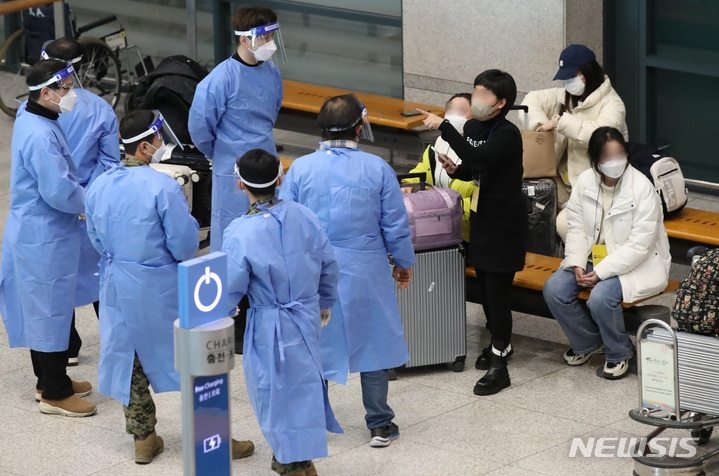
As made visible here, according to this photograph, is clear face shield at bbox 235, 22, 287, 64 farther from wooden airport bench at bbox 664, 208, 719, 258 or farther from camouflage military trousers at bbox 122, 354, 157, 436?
wooden airport bench at bbox 664, 208, 719, 258

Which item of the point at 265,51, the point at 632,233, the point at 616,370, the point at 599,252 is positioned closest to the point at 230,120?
the point at 265,51

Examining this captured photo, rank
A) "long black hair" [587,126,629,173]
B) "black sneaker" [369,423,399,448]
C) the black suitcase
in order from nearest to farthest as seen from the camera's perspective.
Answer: "black sneaker" [369,423,399,448]
"long black hair" [587,126,629,173]
the black suitcase

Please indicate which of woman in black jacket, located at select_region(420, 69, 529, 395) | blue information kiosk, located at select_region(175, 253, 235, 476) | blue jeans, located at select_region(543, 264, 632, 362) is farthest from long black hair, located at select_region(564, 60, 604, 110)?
blue information kiosk, located at select_region(175, 253, 235, 476)

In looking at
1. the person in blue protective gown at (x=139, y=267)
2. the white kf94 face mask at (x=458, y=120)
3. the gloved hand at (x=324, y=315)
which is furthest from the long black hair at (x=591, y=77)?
the person in blue protective gown at (x=139, y=267)

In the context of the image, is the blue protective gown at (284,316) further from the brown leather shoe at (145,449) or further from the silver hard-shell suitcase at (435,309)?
the silver hard-shell suitcase at (435,309)

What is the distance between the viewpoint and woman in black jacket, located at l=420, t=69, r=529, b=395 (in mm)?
5996

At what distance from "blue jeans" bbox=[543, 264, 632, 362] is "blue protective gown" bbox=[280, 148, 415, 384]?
1.09 metres

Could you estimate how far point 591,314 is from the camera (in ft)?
20.8

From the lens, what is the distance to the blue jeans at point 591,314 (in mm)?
6215

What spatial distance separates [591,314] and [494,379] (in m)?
0.63

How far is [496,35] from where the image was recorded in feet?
29.7

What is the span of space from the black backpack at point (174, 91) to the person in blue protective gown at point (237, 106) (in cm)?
153

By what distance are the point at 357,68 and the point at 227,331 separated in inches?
299

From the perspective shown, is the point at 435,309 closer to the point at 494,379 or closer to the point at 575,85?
the point at 494,379
